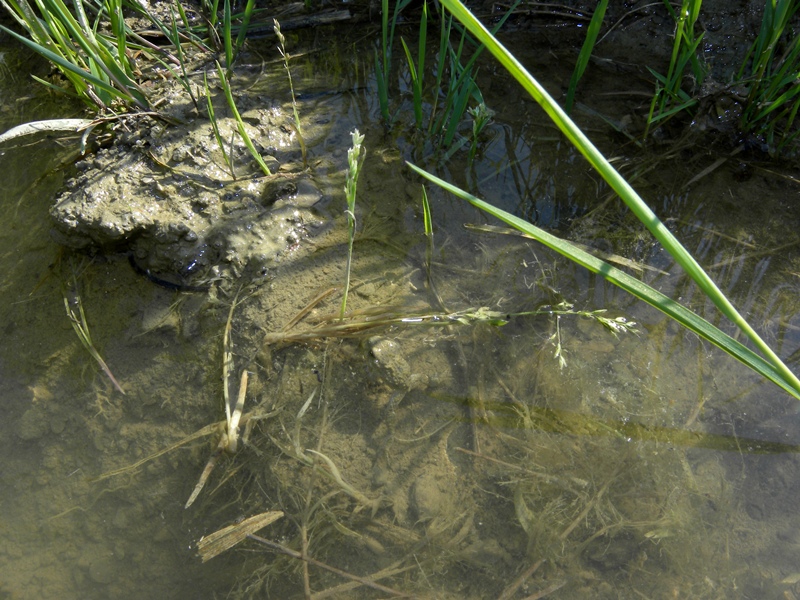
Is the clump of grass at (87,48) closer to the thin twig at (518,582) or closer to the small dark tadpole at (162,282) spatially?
the small dark tadpole at (162,282)

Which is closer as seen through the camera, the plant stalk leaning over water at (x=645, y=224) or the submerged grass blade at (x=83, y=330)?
the plant stalk leaning over water at (x=645, y=224)

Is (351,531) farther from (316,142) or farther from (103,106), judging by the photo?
(103,106)

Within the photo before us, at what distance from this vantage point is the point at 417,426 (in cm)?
219

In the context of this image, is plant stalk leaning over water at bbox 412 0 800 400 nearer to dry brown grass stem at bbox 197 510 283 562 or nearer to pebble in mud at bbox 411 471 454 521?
pebble in mud at bbox 411 471 454 521

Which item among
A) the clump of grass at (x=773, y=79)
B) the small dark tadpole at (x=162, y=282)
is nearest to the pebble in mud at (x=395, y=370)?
the small dark tadpole at (x=162, y=282)

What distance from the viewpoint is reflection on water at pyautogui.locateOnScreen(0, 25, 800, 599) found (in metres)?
1.97

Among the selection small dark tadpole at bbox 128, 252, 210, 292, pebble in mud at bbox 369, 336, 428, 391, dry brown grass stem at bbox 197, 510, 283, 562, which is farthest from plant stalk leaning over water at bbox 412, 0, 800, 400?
small dark tadpole at bbox 128, 252, 210, 292

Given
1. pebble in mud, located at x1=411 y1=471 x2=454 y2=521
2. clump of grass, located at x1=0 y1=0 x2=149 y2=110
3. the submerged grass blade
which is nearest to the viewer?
pebble in mud, located at x1=411 y1=471 x2=454 y2=521

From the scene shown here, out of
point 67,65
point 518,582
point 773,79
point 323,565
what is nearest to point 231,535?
point 323,565

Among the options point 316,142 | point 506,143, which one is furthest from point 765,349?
point 316,142

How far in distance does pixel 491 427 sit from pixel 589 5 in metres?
2.44

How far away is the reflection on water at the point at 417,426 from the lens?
1.97 meters

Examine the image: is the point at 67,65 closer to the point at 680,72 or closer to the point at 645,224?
the point at 645,224

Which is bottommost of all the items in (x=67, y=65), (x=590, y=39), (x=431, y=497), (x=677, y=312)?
(x=431, y=497)
